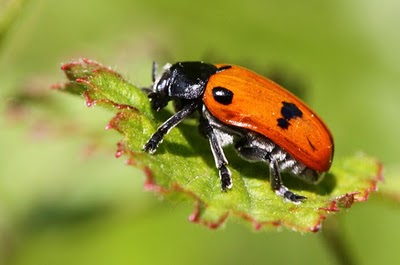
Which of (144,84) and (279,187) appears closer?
(279,187)

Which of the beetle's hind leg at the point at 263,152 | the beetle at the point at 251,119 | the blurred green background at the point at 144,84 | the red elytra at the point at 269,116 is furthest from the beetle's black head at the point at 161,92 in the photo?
the blurred green background at the point at 144,84

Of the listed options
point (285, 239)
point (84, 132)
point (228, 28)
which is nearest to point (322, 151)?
point (84, 132)

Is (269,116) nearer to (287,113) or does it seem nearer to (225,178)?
(287,113)

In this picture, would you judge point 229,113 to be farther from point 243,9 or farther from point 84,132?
point 243,9

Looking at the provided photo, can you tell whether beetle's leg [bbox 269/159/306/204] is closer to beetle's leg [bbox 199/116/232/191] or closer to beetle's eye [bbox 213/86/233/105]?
beetle's leg [bbox 199/116/232/191]

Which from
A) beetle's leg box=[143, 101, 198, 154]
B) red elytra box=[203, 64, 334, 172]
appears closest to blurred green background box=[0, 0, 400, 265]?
red elytra box=[203, 64, 334, 172]

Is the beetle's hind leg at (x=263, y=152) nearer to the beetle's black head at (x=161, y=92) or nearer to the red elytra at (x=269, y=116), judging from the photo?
the red elytra at (x=269, y=116)

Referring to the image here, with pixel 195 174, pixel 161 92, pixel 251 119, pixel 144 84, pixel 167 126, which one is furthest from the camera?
pixel 144 84

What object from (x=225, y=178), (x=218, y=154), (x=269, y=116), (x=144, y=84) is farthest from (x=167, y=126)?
(x=144, y=84)
